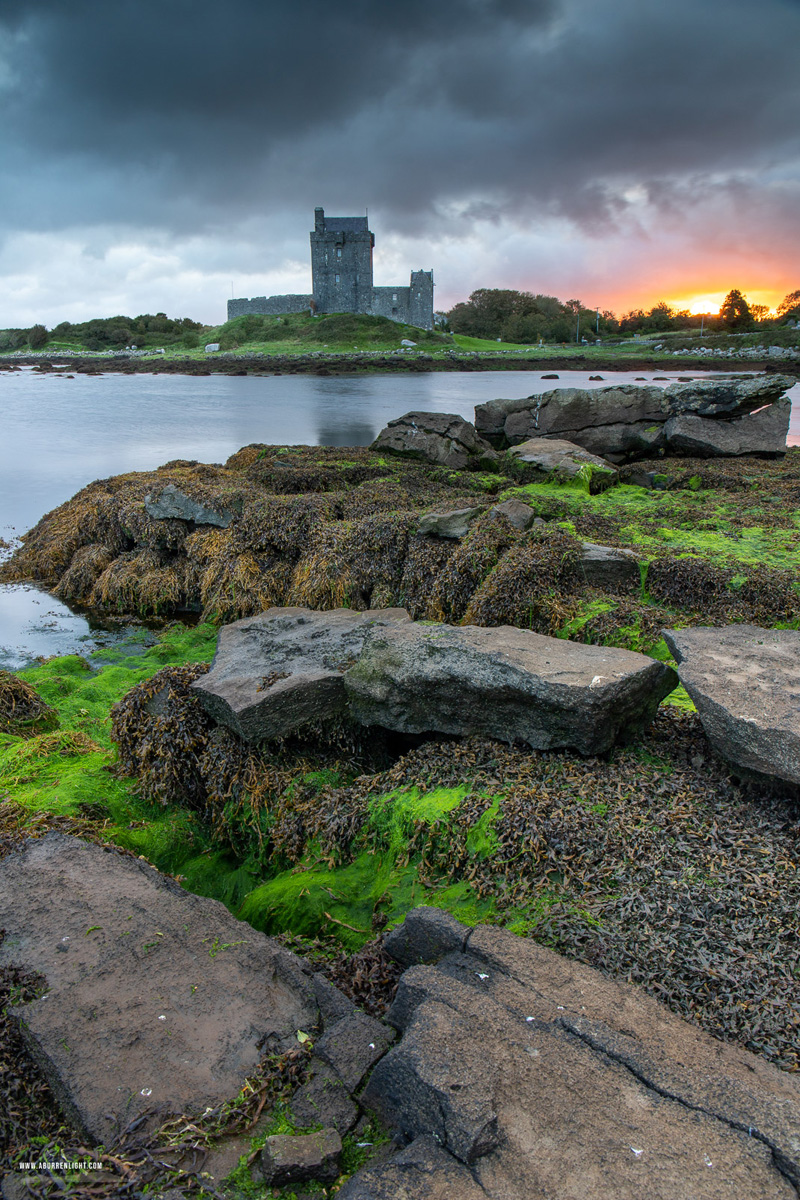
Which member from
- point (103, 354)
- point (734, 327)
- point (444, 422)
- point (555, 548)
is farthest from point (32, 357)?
point (555, 548)

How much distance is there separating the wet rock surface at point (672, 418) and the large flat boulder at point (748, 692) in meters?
9.71

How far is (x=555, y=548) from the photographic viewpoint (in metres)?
7.61

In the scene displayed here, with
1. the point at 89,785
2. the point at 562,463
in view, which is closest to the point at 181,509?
the point at 562,463

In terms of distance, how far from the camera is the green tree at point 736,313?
57.1 m

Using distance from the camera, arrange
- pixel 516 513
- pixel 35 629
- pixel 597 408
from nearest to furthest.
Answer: pixel 516 513, pixel 35 629, pixel 597 408

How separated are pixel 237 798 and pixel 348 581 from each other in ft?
14.3

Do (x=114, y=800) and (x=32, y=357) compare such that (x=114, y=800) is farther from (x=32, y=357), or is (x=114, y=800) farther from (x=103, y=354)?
(x=32, y=357)

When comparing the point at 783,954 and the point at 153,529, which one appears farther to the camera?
the point at 153,529

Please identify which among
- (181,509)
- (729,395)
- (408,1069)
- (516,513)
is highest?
(729,395)

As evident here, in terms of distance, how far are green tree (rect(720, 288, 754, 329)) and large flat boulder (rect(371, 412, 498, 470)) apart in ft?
172

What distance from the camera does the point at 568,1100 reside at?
7.23ft

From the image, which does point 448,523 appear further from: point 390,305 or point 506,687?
point 390,305

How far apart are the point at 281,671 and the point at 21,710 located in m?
3.23

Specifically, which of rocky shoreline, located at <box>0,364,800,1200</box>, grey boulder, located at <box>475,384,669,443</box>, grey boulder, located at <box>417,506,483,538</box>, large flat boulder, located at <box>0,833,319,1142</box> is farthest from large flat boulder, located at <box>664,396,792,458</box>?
large flat boulder, located at <box>0,833,319,1142</box>
